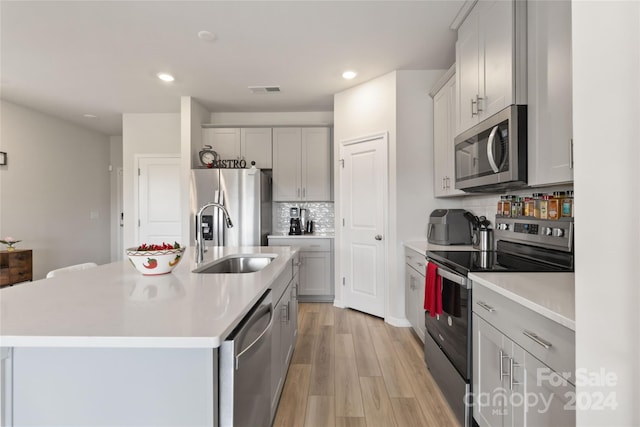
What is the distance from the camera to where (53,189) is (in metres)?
4.93

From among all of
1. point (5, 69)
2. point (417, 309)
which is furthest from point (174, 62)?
point (417, 309)

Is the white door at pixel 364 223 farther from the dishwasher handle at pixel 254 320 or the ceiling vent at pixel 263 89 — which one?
the dishwasher handle at pixel 254 320

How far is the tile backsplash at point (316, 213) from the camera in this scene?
4691 mm

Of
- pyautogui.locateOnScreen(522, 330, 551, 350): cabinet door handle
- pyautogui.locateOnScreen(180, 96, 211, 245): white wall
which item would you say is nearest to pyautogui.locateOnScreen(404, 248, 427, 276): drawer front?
pyautogui.locateOnScreen(522, 330, 551, 350): cabinet door handle

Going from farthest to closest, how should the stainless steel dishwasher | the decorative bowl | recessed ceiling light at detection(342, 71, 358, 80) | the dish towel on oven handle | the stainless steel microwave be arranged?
recessed ceiling light at detection(342, 71, 358, 80) → the dish towel on oven handle → the stainless steel microwave → the decorative bowl → the stainless steel dishwasher

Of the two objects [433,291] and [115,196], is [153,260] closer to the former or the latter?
[433,291]

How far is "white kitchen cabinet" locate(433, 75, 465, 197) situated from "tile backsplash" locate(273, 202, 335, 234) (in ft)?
5.98

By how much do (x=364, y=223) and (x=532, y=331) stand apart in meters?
2.51

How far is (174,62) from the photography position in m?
3.17

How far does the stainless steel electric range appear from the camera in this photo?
1.61 metres

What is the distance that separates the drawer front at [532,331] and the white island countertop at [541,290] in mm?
46

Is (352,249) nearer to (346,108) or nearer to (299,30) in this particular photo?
(346,108)

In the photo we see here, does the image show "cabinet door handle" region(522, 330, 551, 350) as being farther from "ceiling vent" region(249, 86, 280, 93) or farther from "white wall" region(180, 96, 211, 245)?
"white wall" region(180, 96, 211, 245)

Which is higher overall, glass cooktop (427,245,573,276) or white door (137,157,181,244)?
white door (137,157,181,244)
